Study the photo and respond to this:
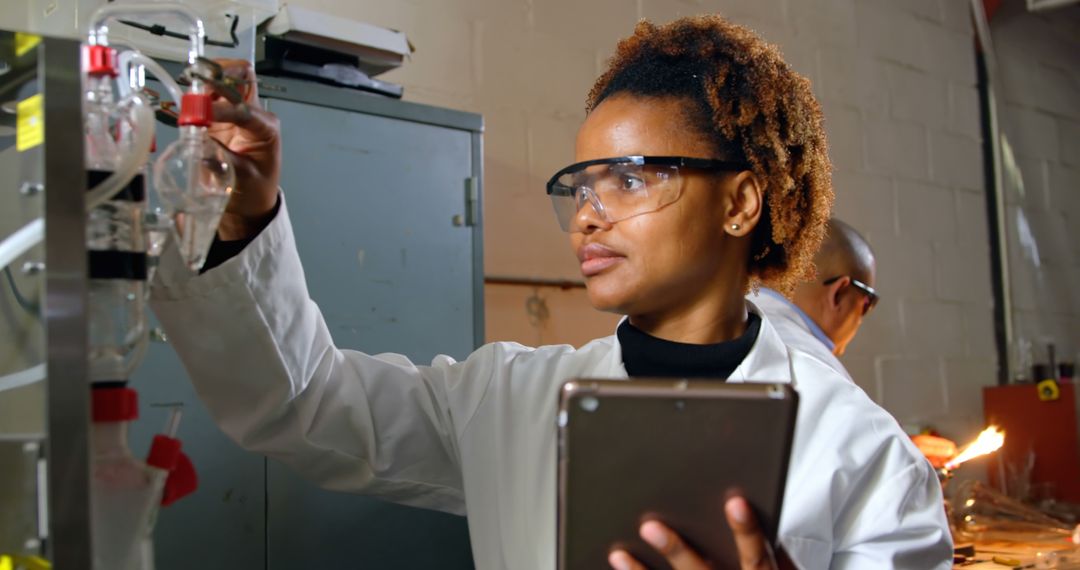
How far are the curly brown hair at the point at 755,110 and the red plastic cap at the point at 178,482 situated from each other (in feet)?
2.62

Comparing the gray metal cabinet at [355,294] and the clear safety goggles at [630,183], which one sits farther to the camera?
the gray metal cabinet at [355,294]

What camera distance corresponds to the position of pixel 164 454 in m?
0.76

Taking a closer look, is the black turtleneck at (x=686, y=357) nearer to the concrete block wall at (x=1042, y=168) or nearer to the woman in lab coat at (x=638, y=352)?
the woman in lab coat at (x=638, y=352)

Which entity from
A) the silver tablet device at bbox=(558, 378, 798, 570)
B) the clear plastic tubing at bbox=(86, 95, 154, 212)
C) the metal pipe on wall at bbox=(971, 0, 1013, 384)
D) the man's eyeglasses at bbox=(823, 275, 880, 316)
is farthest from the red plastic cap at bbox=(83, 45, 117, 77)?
the metal pipe on wall at bbox=(971, 0, 1013, 384)

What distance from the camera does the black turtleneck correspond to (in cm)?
132

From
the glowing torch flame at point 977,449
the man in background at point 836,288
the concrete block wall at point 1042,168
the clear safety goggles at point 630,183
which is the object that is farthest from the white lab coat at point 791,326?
the concrete block wall at point 1042,168

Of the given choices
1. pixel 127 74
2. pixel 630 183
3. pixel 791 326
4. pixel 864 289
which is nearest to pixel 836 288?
pixel 864 289

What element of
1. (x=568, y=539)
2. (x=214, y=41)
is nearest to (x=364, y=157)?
(x=214, y=41)

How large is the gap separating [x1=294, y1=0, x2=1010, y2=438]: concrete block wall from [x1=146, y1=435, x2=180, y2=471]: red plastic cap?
1.48 m

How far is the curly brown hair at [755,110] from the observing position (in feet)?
4.36

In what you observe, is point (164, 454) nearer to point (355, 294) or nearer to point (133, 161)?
point (133, 161)

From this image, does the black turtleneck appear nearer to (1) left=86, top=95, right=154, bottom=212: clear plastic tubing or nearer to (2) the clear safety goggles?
(2) the clear safety goggles

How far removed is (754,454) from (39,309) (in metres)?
0.55

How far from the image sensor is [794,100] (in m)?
1.40
